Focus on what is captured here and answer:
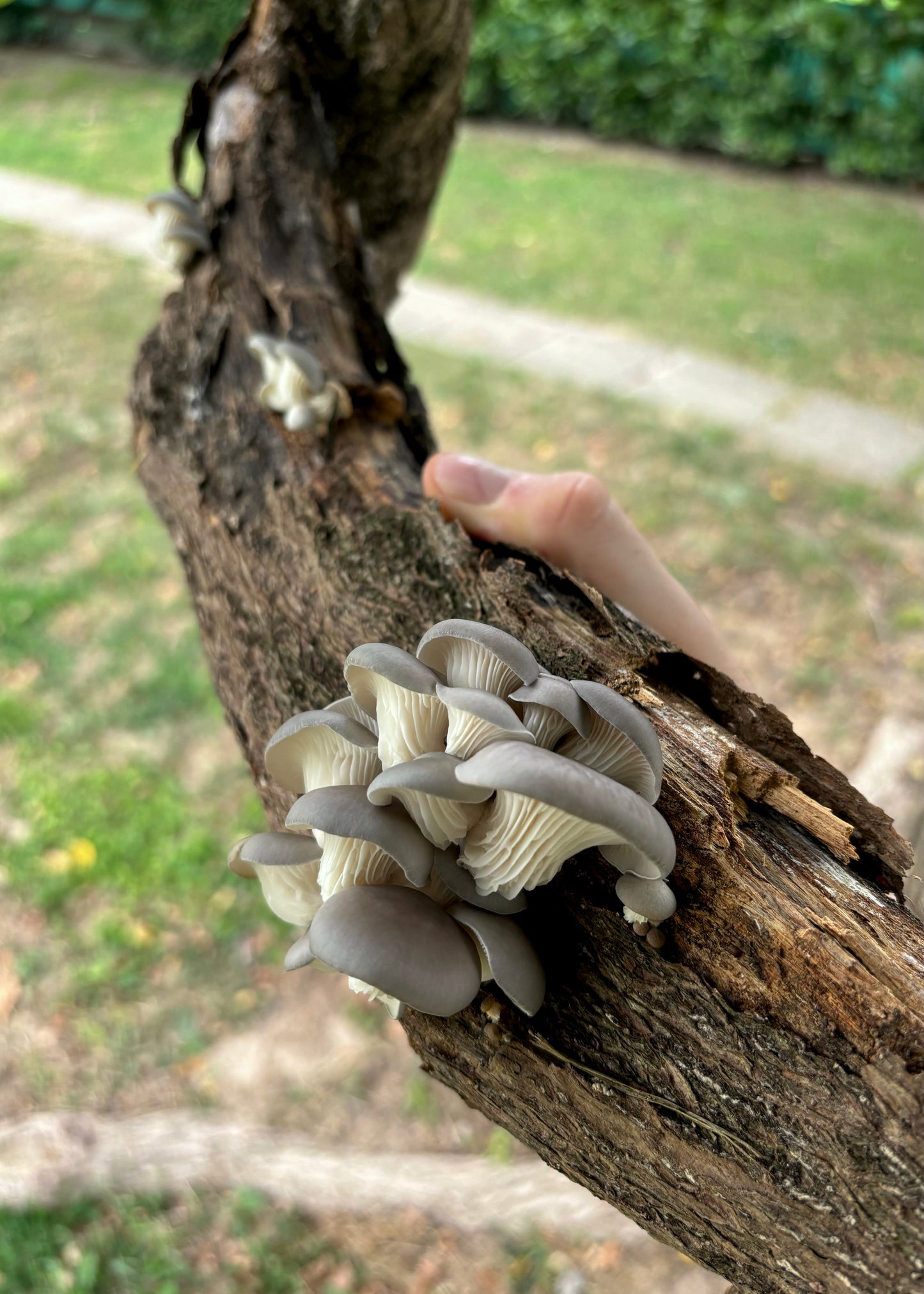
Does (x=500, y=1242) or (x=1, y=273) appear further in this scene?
(x=1, y=273)

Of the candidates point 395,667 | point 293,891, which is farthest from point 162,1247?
point 395,667

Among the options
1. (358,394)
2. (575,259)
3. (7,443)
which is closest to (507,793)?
(358,394)

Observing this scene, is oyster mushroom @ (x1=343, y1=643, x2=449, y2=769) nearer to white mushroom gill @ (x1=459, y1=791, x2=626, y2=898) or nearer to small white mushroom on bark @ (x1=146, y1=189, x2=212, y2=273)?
white mushroom gill @ (x1=459, y1=791, x2=626, y2=898)

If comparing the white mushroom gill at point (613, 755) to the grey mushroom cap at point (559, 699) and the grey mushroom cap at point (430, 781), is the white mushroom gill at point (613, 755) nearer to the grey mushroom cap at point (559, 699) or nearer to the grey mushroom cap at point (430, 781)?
the grey mushroom cap at point (559, 699)

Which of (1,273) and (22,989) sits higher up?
(1,273)

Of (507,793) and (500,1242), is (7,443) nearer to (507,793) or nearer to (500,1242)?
(500,1242)

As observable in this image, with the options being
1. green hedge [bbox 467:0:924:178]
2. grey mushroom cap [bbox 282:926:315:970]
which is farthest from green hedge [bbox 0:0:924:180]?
grey mushroom cap [bbox 282:926:315:970]

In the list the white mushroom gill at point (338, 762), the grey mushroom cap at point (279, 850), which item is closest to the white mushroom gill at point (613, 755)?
the white mushroom gill at point (338, 762)
